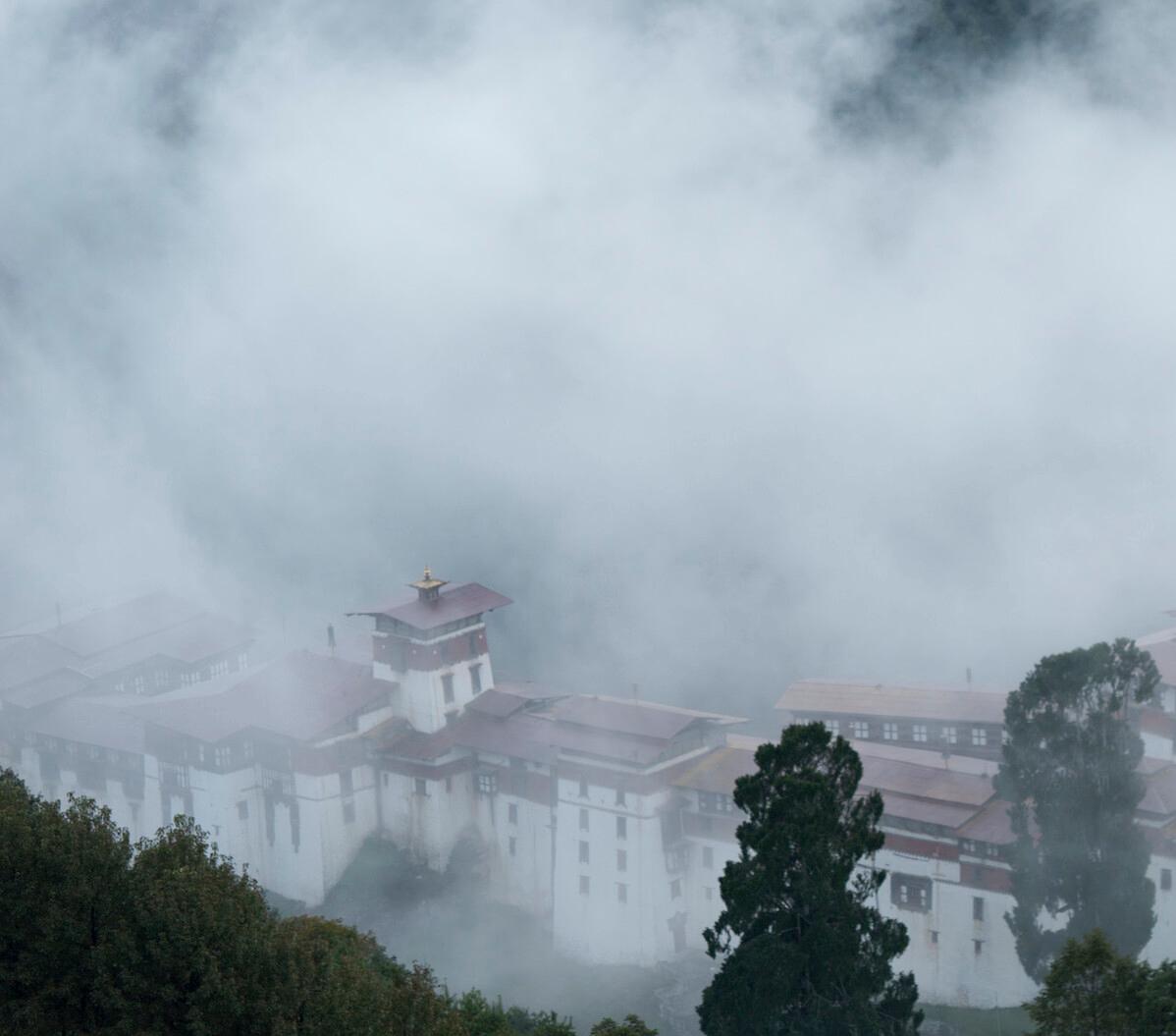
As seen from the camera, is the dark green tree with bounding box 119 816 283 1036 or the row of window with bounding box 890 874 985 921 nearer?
the dark green tree with bounding box 119 816 283 1036

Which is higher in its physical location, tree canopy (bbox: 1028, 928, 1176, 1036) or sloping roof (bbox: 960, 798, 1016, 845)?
sloping roof (bbox: 960, 798, 1016, 845)

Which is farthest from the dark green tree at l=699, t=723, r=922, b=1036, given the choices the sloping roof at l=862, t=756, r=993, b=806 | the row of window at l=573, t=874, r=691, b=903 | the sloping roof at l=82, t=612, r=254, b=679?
the sloping roof at l=82, t=612, r=254, b=679

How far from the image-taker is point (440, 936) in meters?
23.6

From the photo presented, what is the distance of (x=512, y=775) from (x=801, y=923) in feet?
37.6

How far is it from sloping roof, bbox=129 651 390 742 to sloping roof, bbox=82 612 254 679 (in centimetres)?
277

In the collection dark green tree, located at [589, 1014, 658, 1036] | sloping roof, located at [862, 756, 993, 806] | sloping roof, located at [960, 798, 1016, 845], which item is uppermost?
sloping roof, located at [862, 756, 993, 806]

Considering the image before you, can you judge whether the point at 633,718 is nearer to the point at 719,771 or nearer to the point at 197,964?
the point at 719,771

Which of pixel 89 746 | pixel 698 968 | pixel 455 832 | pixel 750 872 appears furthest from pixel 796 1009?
pixel 89 746

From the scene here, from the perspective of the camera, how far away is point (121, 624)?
32.9 metres

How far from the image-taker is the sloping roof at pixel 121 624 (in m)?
31.8

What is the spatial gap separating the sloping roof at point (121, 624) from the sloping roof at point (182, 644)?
280mm

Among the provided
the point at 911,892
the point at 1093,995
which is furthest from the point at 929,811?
the point at 1093,995

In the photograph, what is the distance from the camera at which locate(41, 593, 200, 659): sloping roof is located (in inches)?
1250

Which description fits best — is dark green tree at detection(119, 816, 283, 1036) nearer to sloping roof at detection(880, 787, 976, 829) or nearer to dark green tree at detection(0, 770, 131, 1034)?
dark green tree at detection(0, 770, 131, 1034)
